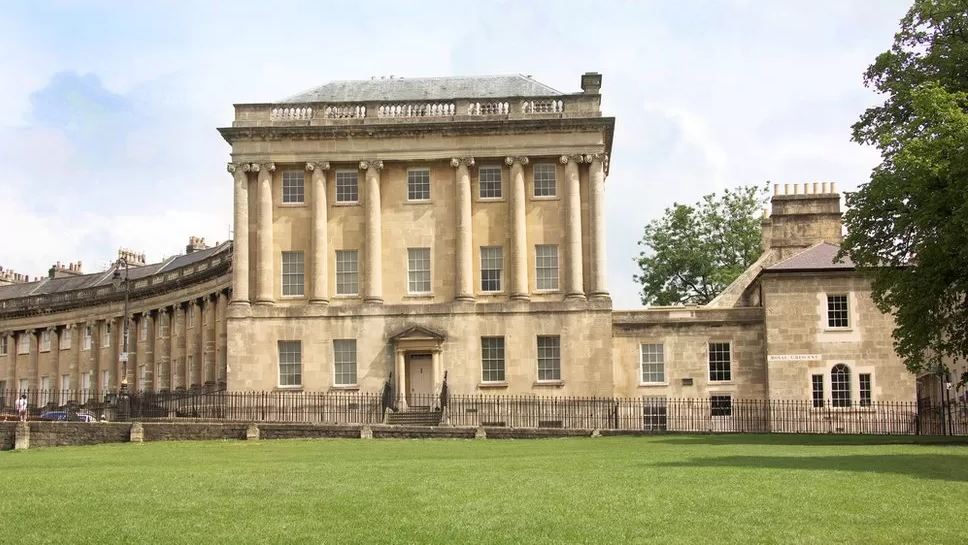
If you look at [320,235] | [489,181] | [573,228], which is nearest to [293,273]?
[320,235]

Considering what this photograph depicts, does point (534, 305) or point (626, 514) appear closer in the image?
point (626, 514)

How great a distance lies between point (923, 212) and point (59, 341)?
62965 millimetres

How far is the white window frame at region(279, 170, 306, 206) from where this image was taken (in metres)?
50.1

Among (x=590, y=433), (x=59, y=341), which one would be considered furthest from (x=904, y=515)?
(x=59, y=341)

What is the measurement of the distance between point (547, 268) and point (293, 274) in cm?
1005

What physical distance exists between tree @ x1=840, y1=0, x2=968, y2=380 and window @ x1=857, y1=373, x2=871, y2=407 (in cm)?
1196

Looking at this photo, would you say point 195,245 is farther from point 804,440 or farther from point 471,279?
point 804,440

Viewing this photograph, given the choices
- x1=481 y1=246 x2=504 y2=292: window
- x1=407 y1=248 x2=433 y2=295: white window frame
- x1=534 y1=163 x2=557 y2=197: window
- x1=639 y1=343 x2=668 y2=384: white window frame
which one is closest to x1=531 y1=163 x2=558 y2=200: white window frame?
x1=534 y1=163 x2=557 y2=197: window

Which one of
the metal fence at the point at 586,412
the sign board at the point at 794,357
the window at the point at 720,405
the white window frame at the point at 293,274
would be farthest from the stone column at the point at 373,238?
the sign board at the point at 794,357

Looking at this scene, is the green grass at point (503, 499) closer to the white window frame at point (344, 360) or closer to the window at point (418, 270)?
the white window frame at point (344, 360)

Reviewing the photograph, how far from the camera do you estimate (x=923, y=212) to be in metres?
29.5

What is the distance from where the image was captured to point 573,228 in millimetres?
48812

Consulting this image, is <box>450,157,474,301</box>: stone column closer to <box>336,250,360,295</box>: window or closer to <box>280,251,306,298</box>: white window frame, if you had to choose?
<box>336,250,360,295</box>: window

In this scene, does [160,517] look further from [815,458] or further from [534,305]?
[534,305]
